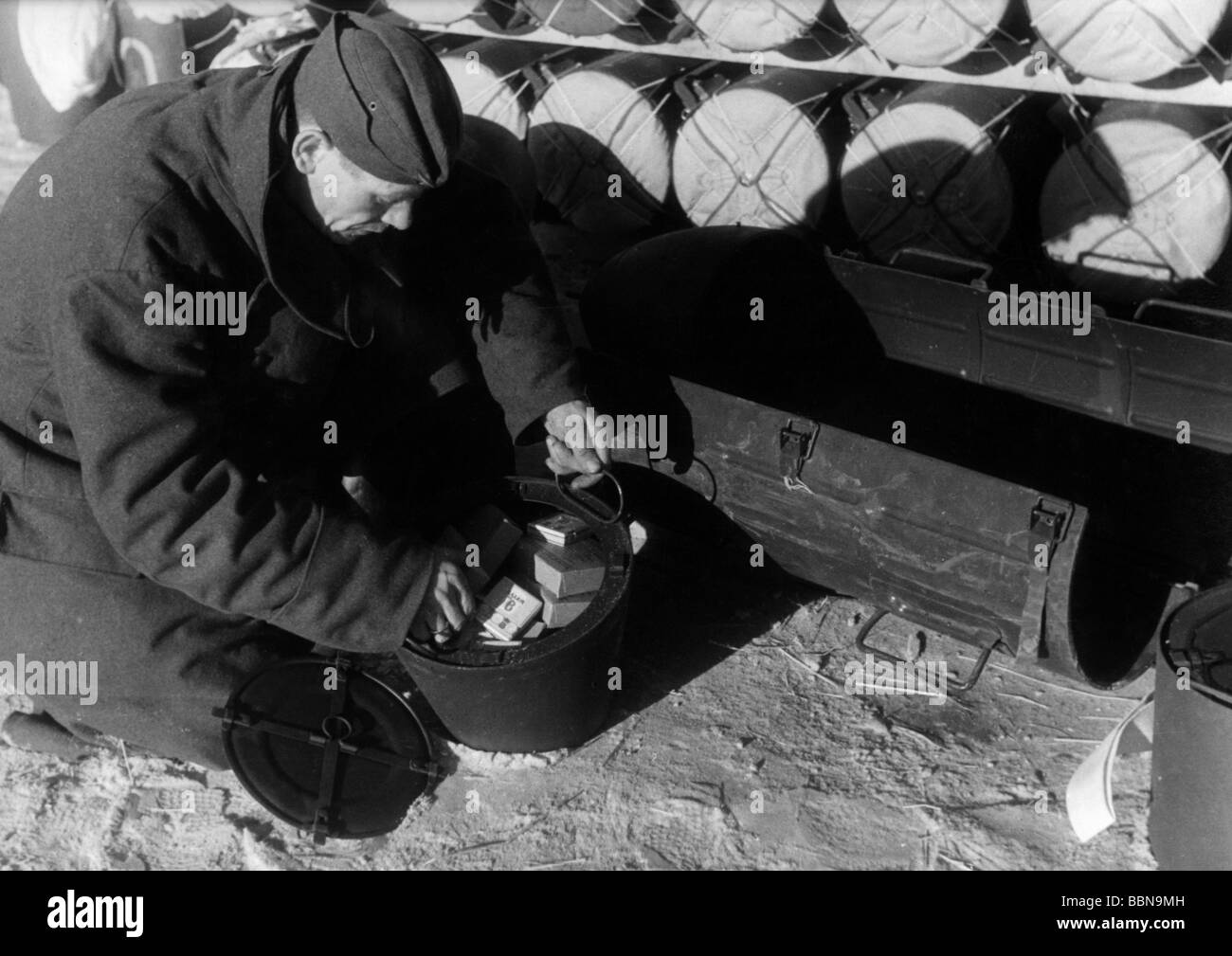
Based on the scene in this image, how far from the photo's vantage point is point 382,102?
219 centimetres

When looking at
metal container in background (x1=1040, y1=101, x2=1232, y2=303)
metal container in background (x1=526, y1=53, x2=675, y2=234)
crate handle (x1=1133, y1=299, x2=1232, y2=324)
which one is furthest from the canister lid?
metal container in background (x1=1040, y1=101, x2=1232, y2=303)

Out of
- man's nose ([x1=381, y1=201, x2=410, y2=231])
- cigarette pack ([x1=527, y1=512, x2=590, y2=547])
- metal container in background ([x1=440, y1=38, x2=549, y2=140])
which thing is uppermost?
metal container in background ([x1=440, y1=38, x2=549, y2=140])

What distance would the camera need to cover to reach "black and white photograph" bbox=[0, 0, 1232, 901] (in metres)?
2.29

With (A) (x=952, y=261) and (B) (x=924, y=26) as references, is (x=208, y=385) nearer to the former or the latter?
(A) (x=952, y=261)

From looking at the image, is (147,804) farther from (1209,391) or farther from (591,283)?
(1209,391)

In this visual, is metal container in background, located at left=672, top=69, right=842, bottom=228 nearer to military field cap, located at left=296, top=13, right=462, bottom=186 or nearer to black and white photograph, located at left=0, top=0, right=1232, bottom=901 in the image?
black and white photograph, located at left=0, top=0, right=1232, bottom=901

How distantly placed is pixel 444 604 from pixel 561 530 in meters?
0.37

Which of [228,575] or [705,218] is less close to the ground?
[705,218]

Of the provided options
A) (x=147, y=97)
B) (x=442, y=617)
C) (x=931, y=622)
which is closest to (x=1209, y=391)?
(x=931, y=622)

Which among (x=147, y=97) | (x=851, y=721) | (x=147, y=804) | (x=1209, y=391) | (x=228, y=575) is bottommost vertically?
(x=147, y=804)

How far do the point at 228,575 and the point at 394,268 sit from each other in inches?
31.4

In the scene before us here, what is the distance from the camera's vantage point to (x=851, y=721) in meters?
2.82

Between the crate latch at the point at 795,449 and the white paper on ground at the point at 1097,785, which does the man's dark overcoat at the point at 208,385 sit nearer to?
the crate latch at the point at 795,449

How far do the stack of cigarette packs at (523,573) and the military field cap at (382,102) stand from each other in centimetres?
78
